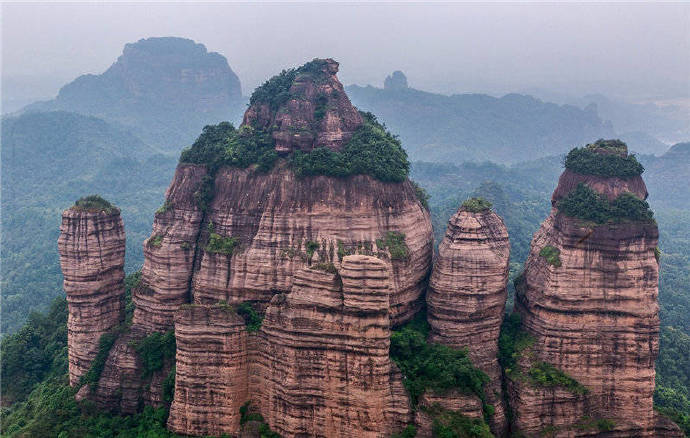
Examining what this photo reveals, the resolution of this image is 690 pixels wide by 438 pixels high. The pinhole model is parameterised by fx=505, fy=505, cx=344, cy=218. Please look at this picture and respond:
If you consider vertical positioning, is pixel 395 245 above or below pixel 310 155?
below

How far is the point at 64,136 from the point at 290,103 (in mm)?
106029

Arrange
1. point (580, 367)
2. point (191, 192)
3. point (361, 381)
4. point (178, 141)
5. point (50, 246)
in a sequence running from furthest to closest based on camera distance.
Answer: point (178, 141) < point (50, 246) < point (191, 192) < point (580, 367) < point (361, 381)

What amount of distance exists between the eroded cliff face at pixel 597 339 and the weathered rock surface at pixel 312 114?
1474 cm

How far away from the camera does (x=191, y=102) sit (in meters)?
186

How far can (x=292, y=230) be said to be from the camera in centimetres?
2783

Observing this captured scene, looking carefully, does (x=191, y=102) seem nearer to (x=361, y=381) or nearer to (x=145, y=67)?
(x=145, y=67)

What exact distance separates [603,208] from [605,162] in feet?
11.9

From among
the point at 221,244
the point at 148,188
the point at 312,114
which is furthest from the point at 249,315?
the point at 148,188

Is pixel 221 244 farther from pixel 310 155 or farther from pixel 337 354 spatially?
pixel 337 354

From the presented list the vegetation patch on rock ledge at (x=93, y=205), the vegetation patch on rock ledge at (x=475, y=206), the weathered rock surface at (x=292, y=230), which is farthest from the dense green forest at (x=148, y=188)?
the vegetation patch on rock ledge at (x=93, y=205)

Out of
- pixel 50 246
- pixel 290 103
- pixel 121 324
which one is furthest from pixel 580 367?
pixel 50 246

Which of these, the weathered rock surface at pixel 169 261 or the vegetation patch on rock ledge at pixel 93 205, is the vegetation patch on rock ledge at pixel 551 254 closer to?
the weathered rock surface at pixel 169 261

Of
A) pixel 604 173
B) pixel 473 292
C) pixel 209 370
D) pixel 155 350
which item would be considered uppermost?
pixel 604 173

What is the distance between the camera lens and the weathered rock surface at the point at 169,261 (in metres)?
29.0
